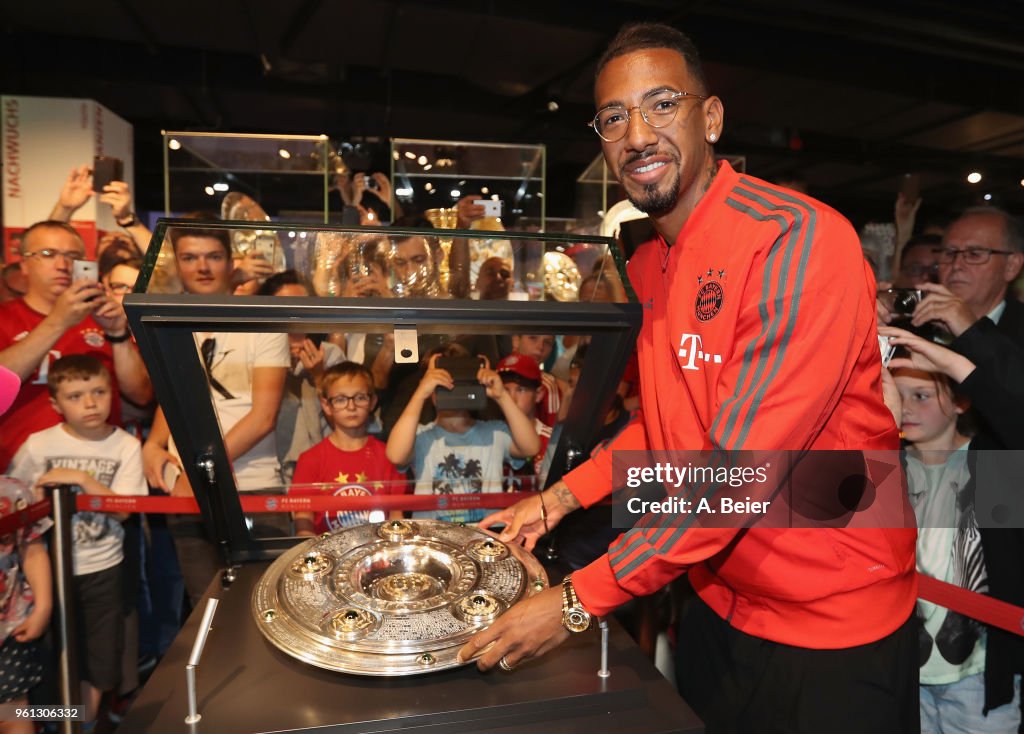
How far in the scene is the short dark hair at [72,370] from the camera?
2545 millimetres

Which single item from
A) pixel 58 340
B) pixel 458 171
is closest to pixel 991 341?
pixel 458 171

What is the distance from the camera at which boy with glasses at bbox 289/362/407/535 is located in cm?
144

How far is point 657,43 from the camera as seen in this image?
4.14 ft

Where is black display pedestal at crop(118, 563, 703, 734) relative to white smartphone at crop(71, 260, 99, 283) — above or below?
below

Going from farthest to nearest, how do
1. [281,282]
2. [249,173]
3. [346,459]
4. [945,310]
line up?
[249,173]
[945,310]
[346,459]
[281,282]

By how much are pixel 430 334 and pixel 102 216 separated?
4.38 meters

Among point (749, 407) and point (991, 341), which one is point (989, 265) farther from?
point (749, 407)

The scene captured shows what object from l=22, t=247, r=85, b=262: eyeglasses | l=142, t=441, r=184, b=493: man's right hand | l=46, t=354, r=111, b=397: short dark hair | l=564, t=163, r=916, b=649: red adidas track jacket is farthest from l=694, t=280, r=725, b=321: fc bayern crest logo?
l=22, t=247, r=85, b=262: eyeglasses

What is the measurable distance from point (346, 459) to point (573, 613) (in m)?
0.68

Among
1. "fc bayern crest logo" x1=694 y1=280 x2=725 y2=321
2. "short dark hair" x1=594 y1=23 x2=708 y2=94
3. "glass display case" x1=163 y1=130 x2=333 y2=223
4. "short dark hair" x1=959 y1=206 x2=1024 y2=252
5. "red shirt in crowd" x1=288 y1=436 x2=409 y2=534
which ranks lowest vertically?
"red shirt in crowd" x1=288 y1=436 x2=409 y2=534

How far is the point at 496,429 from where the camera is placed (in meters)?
1.58

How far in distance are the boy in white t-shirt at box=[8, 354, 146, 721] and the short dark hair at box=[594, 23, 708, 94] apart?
236 centimetres

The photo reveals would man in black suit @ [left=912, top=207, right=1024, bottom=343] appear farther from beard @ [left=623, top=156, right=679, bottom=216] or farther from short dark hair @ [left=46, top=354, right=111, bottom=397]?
short dark hair @ [left=46, top=354, right=111, bottom=397]

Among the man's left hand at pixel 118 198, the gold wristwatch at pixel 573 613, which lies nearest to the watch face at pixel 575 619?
the gold wristwatch at pixel 573 613
